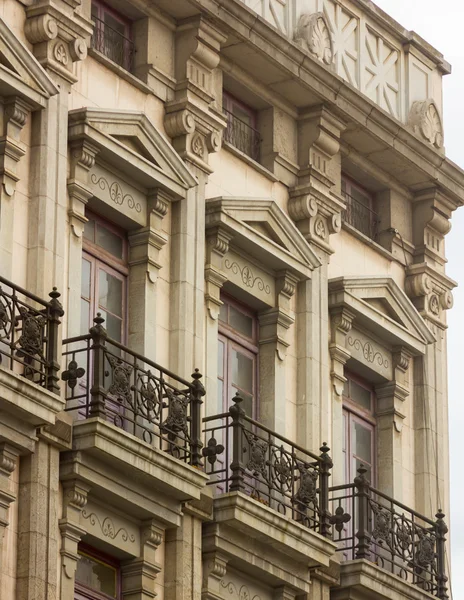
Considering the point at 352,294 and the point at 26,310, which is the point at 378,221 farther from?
the point at 26,310

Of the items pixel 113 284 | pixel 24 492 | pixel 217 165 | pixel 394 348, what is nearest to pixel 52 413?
pixel 24 492

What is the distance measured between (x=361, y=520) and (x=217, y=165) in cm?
521

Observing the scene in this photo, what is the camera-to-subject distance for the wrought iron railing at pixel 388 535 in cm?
3588

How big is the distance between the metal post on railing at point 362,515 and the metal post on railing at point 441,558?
55.1 inches

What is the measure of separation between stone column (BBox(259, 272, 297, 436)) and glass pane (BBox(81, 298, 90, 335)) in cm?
383

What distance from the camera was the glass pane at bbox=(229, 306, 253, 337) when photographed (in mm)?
35812

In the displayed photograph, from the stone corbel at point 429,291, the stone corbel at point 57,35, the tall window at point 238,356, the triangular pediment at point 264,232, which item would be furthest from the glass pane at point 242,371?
the stone corbel at point 57,35

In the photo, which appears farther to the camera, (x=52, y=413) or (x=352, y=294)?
(x=352, y=294)

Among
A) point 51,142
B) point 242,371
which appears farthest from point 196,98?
point 242,371

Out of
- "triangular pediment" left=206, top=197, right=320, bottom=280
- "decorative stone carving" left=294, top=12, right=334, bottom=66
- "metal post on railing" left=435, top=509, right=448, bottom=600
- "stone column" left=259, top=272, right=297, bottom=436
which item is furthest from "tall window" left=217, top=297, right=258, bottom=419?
"decorative stone carving" left=294, top=12, right=334, bottom=66

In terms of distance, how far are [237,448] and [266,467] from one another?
54.2 inches

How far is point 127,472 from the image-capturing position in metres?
31.2

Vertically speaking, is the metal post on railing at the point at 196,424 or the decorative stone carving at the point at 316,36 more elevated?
the decorative stone carving at the point at 316,36

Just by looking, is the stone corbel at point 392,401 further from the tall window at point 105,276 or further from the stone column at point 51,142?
the stone column at point 51,142
